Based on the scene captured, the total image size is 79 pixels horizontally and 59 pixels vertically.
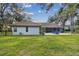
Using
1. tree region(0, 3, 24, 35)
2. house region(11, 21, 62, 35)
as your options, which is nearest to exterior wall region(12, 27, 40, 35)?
house region(11, 21, 62, 35)

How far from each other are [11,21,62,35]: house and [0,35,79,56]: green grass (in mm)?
55

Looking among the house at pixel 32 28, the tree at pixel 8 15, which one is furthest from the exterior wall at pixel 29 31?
the tree at pixel 8 15

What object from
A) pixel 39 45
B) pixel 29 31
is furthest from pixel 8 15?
pixel 39 45

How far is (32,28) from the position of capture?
327cm

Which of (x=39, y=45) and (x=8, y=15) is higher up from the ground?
(x=8, y=15)

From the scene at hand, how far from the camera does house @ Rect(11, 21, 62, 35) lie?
3268 mm

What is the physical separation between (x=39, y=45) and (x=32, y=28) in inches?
7.9

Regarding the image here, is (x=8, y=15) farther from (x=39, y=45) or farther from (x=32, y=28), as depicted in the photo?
(x=39, y=45)

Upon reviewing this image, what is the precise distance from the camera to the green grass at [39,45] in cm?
325

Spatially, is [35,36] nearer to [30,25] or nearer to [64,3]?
[30,25]

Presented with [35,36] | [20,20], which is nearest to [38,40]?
[35,36]

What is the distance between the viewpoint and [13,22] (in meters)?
3.29

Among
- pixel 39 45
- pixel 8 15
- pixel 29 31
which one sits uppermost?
pixel 8 15

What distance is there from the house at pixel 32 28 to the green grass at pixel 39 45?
55 mm
